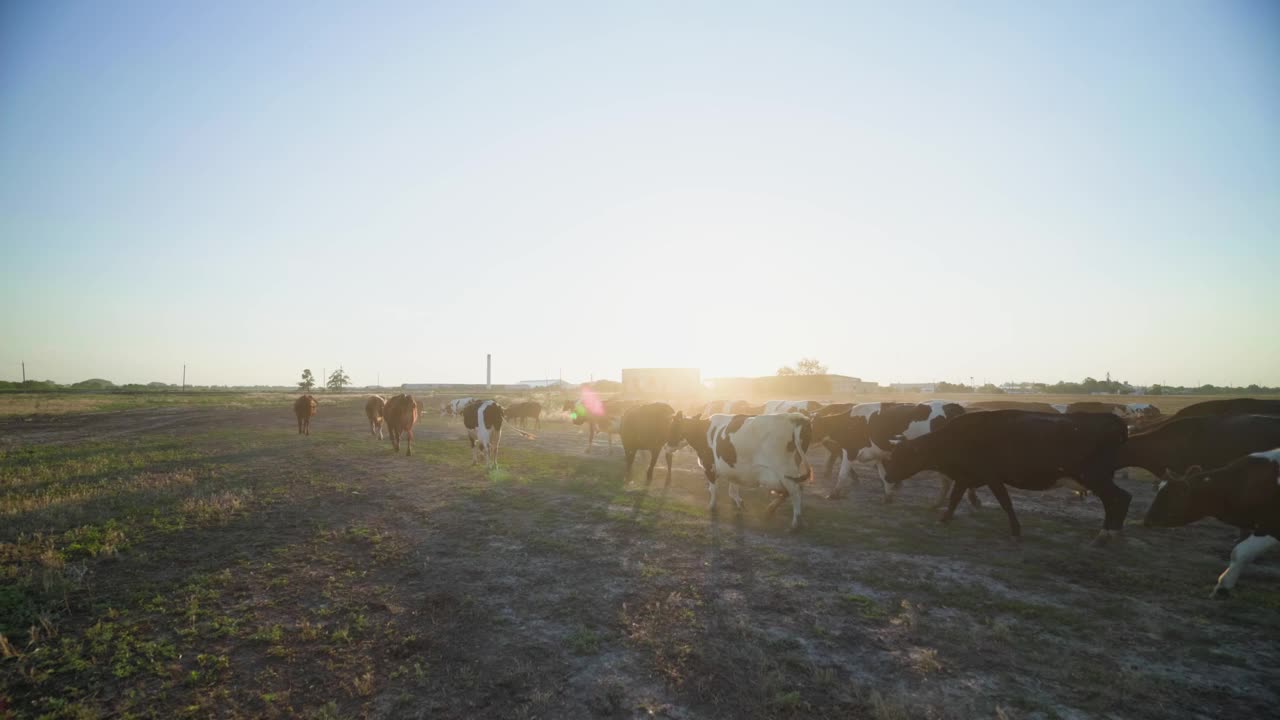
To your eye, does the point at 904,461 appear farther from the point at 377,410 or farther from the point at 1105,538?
the point at 377,410

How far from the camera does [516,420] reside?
108 ft

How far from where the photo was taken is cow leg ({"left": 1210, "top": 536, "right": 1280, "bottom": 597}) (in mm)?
5805

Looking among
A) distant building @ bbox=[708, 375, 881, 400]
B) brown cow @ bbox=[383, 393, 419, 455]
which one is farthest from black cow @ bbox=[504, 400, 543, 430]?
distant building @ bbox=[708, 375, 881, 400]

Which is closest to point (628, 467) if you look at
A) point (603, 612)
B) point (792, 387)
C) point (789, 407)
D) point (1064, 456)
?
point (603, 612)

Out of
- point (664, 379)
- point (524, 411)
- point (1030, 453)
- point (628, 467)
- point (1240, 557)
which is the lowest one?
point (628, 467)

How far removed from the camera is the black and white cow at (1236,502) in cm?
575

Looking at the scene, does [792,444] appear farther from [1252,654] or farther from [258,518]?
[258,518]

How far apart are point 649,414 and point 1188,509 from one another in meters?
10.5

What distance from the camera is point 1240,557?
5.90 metres

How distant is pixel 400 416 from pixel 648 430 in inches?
401

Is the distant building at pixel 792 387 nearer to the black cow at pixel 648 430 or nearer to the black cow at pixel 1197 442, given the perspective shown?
the black cow at pixel 648 430

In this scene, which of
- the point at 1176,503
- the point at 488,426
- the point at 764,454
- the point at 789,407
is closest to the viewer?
the point at 1176,503

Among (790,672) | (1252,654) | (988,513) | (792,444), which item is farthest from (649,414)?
(1252,654)

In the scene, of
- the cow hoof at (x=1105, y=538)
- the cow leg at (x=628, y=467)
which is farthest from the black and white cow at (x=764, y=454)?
the cow hoof at (x=1105, y=538)
